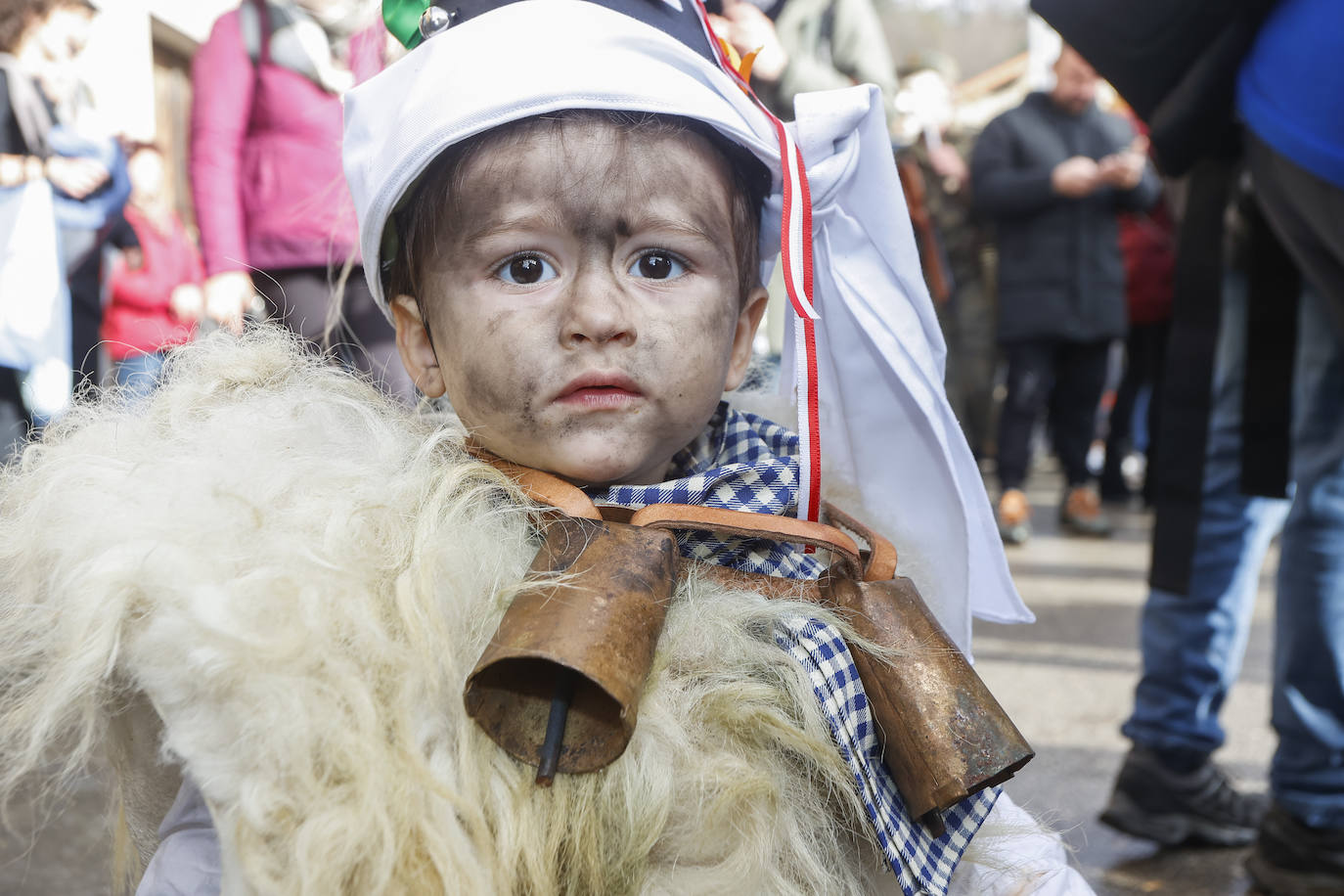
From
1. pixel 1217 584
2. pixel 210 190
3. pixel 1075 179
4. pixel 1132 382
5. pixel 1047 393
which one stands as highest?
pixel 210 190

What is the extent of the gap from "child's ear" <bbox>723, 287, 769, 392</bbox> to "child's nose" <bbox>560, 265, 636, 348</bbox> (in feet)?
0.87

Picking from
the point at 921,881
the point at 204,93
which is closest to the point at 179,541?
the point at 921,881

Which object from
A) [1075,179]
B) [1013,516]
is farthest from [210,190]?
[1013,516]

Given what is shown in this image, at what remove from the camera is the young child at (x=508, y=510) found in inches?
36.9

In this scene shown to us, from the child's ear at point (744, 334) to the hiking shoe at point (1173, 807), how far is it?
121cm

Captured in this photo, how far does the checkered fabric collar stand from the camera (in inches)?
48.7

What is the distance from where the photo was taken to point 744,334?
1.49m

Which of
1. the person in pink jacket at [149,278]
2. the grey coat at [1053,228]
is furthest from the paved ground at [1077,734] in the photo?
the person in pink jacket at [149,278]

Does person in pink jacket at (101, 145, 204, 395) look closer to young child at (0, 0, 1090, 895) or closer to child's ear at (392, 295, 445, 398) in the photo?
child's ear at (392, 295, 445, 398)

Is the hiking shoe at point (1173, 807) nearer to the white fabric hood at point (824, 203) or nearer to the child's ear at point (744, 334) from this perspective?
the white fabric hood at point (824, 203)

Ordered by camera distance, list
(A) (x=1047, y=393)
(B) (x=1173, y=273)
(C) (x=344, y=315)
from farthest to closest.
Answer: (A) (x=1047, y=393) < (B) (x=1173, y=273) < (C) (x=344, y=315)

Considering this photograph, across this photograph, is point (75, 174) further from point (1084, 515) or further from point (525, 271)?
point (1084, 515)

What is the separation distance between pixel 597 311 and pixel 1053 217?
412 centimetres

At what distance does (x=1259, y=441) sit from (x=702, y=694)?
1.38 meters
